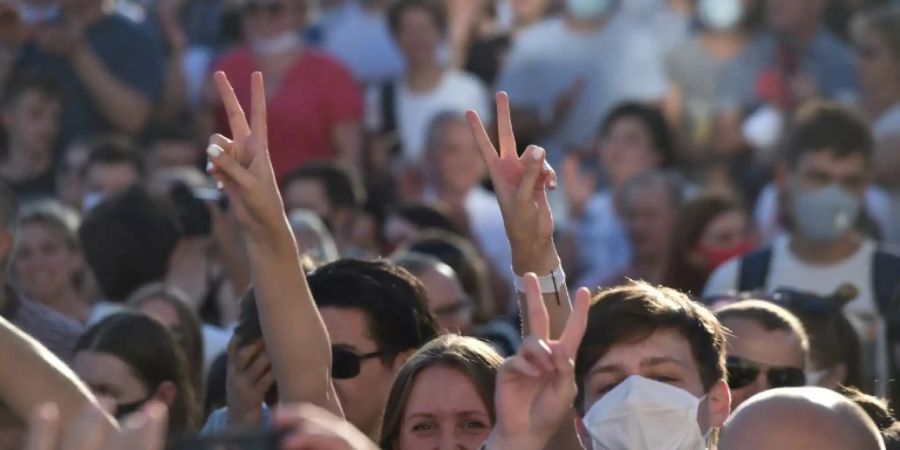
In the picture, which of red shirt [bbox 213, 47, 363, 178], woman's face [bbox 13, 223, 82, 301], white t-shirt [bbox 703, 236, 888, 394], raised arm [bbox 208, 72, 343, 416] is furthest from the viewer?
red shirt [bbox 213, 47, 363, 178]

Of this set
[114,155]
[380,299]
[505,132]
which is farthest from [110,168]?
[505,132]

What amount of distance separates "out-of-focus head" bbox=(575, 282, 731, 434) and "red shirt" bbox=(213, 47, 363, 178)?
6607mm

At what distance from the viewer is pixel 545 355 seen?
4008 mm

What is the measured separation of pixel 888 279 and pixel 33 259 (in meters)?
3.44

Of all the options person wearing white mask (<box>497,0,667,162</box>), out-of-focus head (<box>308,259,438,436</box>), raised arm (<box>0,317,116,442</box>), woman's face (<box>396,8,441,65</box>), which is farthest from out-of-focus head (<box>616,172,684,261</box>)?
raised arm (<box>0,317,116,442</box>)

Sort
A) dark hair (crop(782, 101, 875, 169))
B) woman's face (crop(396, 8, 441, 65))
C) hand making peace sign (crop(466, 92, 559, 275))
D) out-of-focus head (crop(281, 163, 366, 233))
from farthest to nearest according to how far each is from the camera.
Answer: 1. woman's face (crop(396, 8, 441, 65))
2. out-of-focus head (crop(281, 163, 366, 233))
3. dark hair (crop(782, 101, 875, 169))
4. hand making peace sign (crop(466, 92, 559, 275))

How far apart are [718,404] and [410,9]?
7.48 metres

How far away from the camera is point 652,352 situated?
15.7 ft

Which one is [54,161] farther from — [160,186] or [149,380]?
[149,380]

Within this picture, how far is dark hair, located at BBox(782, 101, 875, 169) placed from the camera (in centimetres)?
889

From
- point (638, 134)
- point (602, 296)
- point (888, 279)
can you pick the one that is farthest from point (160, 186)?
point (602, 296)

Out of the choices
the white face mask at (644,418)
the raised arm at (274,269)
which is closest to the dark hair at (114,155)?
the raised arm at (274,269)

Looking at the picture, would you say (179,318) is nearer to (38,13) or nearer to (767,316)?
(767,316)

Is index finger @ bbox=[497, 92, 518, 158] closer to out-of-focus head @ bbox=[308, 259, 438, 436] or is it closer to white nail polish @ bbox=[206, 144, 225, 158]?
white nail polish @ bbox=[206, 144, 225, 158]
